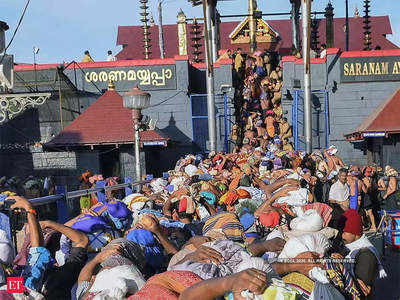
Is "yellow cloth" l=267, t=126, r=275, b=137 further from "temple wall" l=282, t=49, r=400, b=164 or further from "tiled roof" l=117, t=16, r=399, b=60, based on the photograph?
"tiled roof" l=117, t=16, r=399, b=60

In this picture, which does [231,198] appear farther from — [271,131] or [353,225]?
[271,131]

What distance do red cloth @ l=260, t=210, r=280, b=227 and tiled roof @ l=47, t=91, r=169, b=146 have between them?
43.6ft

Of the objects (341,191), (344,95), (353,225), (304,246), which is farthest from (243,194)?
(344,95)

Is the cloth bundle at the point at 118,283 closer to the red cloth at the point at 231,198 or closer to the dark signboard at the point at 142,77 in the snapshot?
the red cloth at the point at 231,198

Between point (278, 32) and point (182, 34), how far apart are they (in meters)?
14.8

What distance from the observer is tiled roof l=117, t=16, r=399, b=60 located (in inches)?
1649

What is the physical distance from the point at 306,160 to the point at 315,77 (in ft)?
26.2

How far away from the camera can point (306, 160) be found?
16.7 metres

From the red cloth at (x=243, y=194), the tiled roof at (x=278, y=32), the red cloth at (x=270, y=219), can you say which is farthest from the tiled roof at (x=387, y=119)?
the tiled roof at (x=278, y=32)

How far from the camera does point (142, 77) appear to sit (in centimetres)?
2362

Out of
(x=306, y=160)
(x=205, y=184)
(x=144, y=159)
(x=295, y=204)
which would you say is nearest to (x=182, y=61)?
(x=144, y=159)

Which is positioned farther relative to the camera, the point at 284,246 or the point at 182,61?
the point at 182,61

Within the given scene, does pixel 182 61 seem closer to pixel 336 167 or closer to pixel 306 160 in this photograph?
pixel 306 160

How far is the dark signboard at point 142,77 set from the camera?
23453 millimetres
